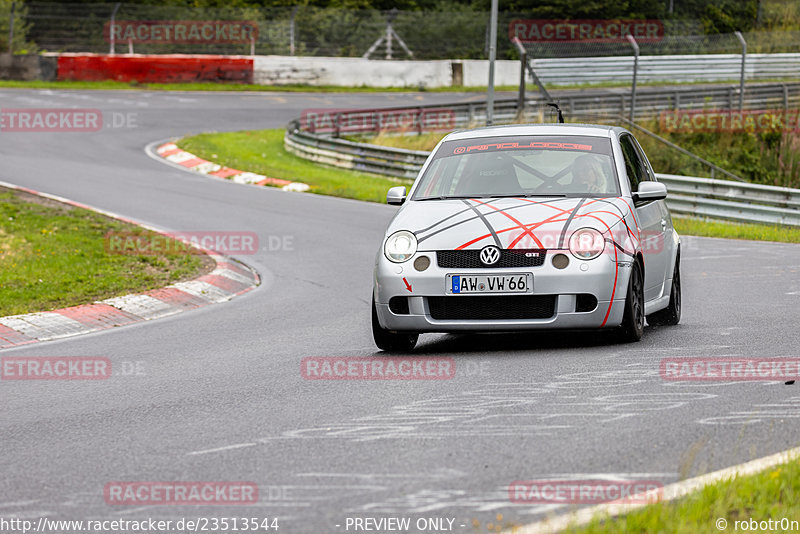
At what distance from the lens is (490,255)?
24.5 feet

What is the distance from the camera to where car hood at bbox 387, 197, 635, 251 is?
755 centimetres

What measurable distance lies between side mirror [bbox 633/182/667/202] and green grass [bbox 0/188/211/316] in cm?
526

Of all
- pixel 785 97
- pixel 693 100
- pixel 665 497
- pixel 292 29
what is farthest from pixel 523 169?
pixel 292 29

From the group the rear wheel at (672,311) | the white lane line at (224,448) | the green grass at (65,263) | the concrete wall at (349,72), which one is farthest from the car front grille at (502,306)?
the concrete wall at (349,72)

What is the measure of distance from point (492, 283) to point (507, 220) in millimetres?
510

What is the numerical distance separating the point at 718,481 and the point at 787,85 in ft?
118

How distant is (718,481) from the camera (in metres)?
4.32

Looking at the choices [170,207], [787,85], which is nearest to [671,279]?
[170,207]

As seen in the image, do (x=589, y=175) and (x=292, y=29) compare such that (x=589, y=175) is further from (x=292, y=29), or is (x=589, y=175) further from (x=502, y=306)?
(x=292, y=29)

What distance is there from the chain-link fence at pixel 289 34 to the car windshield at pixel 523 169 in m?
31.1

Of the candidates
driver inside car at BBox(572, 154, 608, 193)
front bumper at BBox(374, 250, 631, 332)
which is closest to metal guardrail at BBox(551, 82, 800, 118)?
driver inside car at BBox(572, 154, 608, 193)

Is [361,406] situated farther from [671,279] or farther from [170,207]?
[170,207]

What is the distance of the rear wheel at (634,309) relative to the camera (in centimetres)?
772

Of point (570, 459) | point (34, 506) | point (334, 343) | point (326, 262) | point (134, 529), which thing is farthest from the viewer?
point (326, 262)
